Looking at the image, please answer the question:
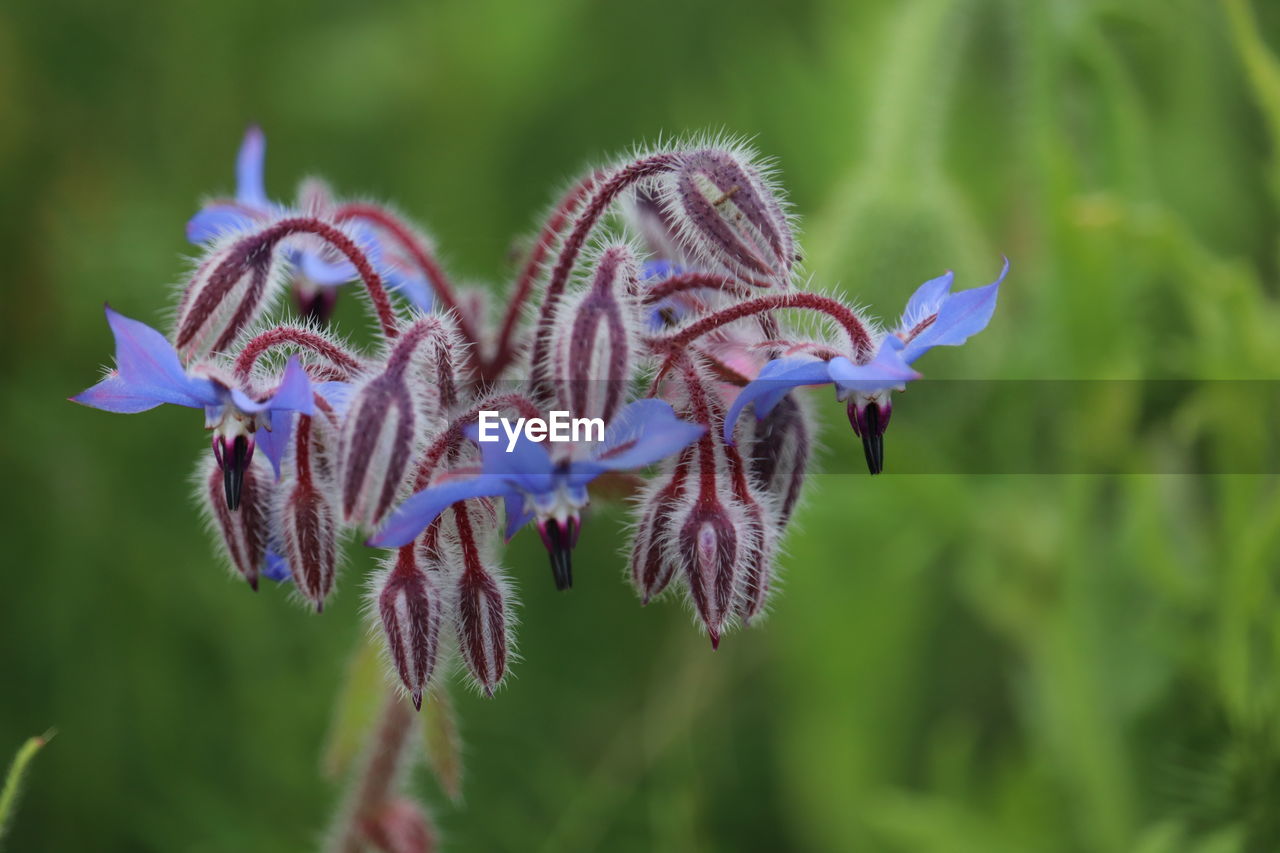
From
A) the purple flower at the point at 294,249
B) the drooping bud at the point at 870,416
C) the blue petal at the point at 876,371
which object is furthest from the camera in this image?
the purple flower at the point at 294,249

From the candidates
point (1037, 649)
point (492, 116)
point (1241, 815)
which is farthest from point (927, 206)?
point (492, 116)

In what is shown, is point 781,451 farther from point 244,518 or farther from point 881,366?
point 244,518

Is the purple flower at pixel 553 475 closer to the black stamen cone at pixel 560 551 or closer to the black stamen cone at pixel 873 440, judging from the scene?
the black stamen cone at pixel 560 551

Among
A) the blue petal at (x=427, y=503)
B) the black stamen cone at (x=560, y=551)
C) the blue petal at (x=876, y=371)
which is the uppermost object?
the blue petal at (x=876, y=371)


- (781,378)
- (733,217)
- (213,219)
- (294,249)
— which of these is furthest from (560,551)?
(213,219)

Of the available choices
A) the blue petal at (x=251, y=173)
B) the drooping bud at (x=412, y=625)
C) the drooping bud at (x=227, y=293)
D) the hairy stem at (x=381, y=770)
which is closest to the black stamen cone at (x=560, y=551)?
the drooping bud at (x=412, y=625)

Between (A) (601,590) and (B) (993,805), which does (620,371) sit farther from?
(A) (601,590)
